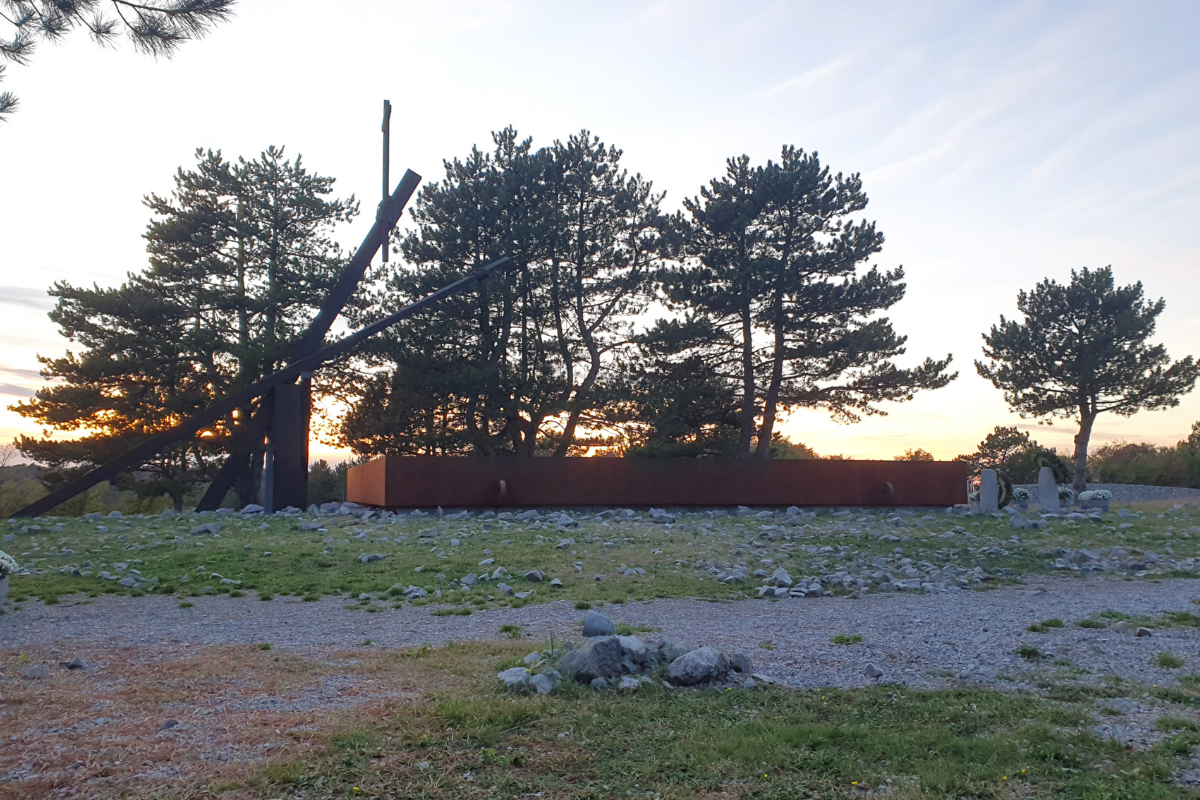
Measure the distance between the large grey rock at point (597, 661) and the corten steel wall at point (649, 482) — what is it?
15.3 metres

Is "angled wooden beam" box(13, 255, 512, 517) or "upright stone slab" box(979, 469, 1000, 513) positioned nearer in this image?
"angled wooden beam" box(13, 255, 512, 517)

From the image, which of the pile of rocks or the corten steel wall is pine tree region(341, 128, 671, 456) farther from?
the pile of rocks

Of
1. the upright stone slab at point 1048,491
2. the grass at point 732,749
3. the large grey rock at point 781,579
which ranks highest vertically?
the upright stone slab at point 1048,491

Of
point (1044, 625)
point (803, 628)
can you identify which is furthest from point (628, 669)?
point (1044, 625)

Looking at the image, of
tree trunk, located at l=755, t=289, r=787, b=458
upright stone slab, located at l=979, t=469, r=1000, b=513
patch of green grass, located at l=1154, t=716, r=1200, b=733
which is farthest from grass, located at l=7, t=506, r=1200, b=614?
tree trunk, located at l=755, t=289, r=787, b=458

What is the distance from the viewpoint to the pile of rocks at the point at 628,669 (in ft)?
16.8

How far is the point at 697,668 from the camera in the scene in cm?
520

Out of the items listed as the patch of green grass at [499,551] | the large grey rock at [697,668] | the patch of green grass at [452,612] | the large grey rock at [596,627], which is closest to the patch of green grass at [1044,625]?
the patch of green grass at [499,551]

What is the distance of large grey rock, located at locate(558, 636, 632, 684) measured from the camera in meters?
5.20

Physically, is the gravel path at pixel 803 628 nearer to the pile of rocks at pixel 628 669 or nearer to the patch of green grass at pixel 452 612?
the patch of green grass at pixel 452 612

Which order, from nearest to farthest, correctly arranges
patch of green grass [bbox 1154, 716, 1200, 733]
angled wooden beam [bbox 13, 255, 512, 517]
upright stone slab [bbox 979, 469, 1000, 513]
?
patch of green grass [bbox 1154, 716, 1200, 733] < angled wooden beam [bbox 13, 255, 512, 517] < upright stone slab [bbox 979, 469, 1000, 513]

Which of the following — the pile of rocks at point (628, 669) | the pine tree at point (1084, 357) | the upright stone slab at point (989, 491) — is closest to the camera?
the pile of rocks at point (628, 669)

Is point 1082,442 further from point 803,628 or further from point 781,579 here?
point 803,628

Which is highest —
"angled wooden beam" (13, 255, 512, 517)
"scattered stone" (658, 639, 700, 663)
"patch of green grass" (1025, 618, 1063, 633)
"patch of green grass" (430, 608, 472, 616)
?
"angled wooden beam" (13, 255, 512, 517)
